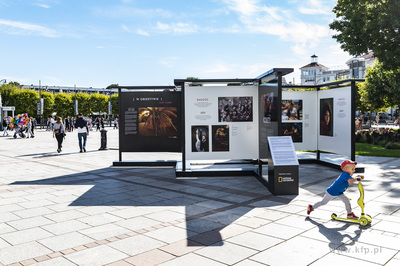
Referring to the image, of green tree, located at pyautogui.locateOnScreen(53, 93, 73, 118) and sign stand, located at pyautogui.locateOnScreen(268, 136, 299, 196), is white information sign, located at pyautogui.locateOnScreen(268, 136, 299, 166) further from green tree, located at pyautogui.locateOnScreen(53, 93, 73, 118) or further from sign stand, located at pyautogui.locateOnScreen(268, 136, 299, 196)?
green tree, located at pyautogui.locateOnScreen(53, 93, 73, 118)

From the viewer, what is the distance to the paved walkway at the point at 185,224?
4.38 metres

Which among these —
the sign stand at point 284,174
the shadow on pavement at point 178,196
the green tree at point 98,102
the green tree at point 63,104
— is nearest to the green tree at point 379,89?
the sign stand at point 284,174

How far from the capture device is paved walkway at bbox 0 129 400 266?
14.4 feet

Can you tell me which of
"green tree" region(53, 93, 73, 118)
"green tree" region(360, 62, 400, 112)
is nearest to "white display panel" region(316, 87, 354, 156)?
"green tree" region(360, 62, 400, 112)

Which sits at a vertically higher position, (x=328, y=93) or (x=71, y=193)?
(x=328, y=93)

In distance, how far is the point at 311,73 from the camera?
12000cm

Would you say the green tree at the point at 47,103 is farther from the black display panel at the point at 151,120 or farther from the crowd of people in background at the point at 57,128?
the black display panel at the point at 151,120

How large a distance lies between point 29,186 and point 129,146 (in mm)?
3503

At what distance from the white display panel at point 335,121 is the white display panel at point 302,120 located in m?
0.18

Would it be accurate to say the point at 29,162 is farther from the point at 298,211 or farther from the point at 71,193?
the point at 298,211

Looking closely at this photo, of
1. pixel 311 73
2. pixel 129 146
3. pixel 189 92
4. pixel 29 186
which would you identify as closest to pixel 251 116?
pixel 189 92

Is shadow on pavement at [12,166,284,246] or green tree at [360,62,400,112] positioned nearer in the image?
shadow on pavement at [12,166,284,246]

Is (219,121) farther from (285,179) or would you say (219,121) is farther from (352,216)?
(352,216)

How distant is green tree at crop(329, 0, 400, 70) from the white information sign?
10.5 m
